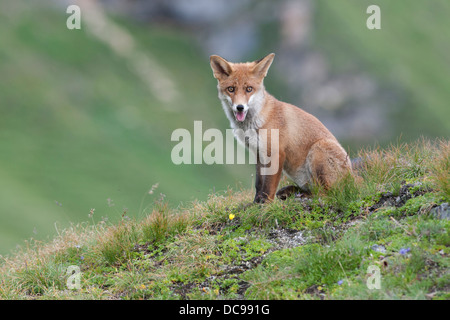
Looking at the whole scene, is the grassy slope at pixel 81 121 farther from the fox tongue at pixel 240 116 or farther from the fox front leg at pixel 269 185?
the fox tongue at pixel 240 116

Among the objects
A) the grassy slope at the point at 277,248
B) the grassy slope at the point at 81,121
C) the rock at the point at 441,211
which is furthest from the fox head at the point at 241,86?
the grassy slope at the point at 81,121

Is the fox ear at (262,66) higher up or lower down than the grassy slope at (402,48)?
lower down

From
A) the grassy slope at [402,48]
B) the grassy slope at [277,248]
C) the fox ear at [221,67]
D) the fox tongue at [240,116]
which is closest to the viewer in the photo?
the grassy slope at [277,248]

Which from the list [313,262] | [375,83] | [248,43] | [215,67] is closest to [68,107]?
[248,43]

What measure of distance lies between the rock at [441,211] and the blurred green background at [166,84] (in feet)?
89.8

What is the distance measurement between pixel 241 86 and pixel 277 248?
2796mm

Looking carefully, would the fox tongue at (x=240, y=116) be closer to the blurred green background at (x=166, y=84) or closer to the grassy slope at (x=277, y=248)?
the grassy slope at (x=277, y=248)

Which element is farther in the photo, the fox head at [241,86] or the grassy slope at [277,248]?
the fox head at [241,86]

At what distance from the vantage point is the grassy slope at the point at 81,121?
33.8 m

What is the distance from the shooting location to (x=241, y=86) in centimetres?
812

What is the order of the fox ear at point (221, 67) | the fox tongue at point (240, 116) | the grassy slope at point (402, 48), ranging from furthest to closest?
the grassy slope at point (402, 48)
the fox ear at point (221, 67)
the fox tongue at point (240, 116)

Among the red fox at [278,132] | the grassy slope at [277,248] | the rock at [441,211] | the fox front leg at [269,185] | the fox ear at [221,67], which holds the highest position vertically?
the fox ear at [221,67]

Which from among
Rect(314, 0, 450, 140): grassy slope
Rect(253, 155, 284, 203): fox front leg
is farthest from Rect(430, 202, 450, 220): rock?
Rect(314, 0, 450, 140): grassy slope

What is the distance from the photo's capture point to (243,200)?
8805 mm
